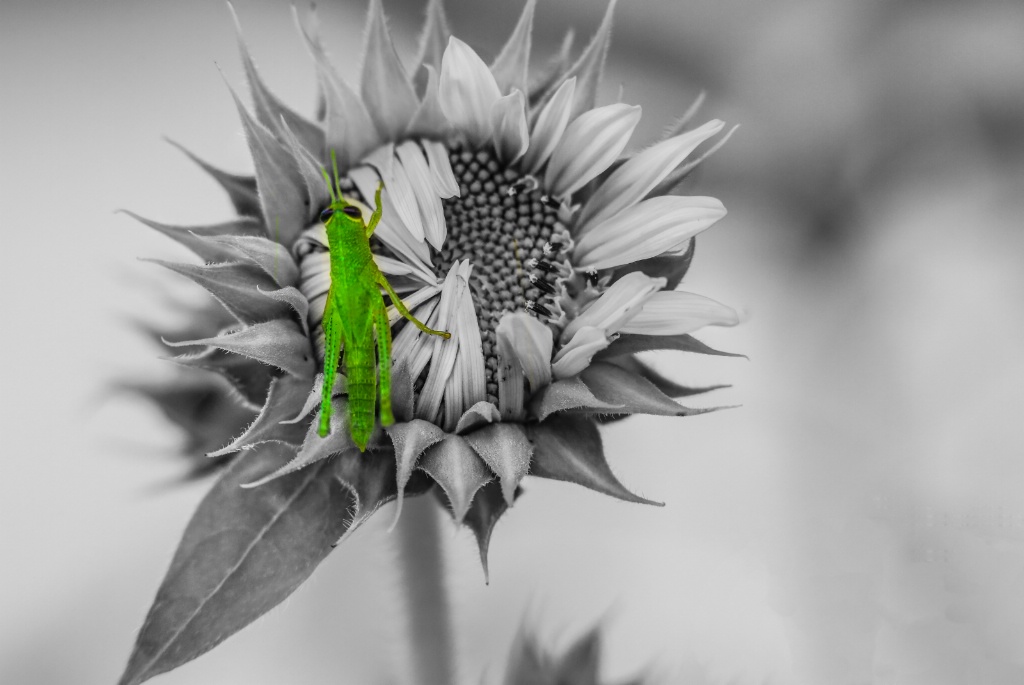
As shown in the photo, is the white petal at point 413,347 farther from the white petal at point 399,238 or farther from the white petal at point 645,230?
the white petal at point 645,230

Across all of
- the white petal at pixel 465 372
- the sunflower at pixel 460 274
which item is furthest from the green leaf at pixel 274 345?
the white petal at pixel 465 372

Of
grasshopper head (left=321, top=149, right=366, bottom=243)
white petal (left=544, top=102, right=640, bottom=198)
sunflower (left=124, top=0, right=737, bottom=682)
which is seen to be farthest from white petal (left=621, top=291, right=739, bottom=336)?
grasshopper head (left=321, top=149, right=366, bottom=243)

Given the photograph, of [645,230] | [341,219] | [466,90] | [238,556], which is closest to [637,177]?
[645,230]

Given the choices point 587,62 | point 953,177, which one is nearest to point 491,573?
point 587,62

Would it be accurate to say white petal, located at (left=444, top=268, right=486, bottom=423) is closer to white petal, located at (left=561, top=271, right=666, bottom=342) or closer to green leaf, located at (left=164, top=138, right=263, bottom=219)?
white petal, located at (left=561, top=271, right=666, bottom=342)

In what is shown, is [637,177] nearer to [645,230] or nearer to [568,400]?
[645,230]

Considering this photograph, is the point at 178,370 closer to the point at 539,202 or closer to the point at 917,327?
the point at 539,202

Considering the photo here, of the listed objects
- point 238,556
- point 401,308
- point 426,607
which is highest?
point 401,308
